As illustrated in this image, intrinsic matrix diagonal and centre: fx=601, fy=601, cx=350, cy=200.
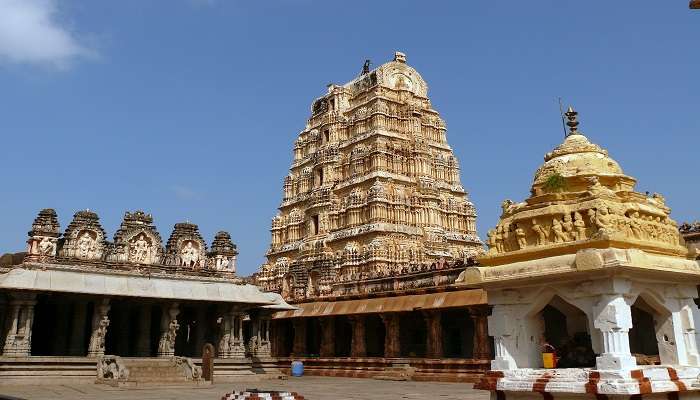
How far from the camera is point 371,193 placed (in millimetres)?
48781

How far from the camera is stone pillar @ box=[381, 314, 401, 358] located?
98.6 ft

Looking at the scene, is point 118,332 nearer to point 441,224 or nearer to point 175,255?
point 175,255

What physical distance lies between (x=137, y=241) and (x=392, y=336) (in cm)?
1407

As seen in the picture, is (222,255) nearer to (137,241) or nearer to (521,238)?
(137,241)

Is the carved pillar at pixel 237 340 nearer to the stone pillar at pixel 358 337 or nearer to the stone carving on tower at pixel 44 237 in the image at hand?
the stone pillar at pixel 358 337

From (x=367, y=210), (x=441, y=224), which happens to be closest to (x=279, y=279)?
(x=367, y=210)

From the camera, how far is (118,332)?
31562mm

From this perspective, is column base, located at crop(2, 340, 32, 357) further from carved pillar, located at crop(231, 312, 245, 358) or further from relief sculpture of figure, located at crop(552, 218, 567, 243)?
relief sculpture of figure, located at crop(552, 218, 567, 243)

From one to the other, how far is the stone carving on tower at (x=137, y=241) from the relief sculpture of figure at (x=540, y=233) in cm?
2628

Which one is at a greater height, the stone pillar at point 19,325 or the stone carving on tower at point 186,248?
the stone carving on tower at point 186,248

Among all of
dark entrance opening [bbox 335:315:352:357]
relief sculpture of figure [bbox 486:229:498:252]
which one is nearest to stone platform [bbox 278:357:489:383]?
dark entrance opening [bbox 335:315:352:357]

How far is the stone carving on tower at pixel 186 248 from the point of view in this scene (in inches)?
1264

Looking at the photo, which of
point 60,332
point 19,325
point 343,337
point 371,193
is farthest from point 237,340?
point 371,193

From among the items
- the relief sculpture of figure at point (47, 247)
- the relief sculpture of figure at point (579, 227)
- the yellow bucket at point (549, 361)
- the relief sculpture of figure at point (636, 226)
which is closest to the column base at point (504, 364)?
the yellow bucket at point (549, 361)
